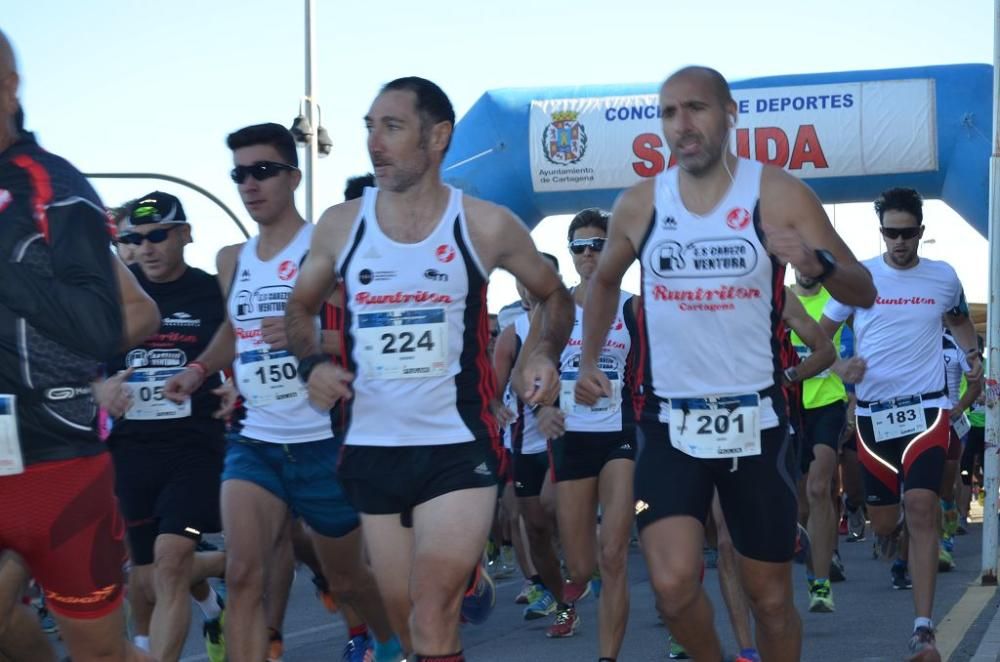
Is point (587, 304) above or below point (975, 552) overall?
above

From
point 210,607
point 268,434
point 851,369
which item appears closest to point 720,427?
point 268,434

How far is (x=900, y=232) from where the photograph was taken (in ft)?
29.8

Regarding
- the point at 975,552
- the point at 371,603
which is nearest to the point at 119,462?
the point at 371,603

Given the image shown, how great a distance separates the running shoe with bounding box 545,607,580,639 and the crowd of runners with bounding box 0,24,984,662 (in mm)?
18

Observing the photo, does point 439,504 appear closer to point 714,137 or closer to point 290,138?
point 714,137

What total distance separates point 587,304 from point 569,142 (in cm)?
1408

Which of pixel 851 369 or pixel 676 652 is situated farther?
pixel 851 369

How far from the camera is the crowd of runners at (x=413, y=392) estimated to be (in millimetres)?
4191

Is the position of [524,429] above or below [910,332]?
below

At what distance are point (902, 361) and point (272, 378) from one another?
3940 mm

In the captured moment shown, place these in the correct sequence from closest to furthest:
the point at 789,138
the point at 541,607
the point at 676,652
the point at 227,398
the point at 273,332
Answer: the point at 273,332 < the point at 227,398 < the point at 676,652 < the point at 541,607 < the point at 789,138

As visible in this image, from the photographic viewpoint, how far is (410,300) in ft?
17.6

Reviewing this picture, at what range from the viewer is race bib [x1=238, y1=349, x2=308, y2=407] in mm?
7055

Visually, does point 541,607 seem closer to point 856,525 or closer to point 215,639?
point 215,639
